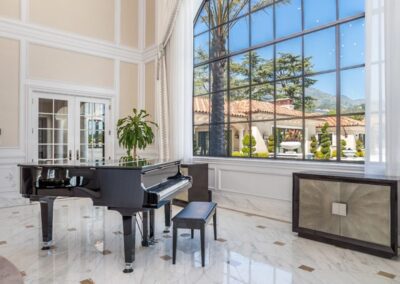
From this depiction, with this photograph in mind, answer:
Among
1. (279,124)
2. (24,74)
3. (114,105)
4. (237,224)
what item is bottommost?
(237,224)

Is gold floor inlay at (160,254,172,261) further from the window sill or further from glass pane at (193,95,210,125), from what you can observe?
glass pane at (193,95,210,125)

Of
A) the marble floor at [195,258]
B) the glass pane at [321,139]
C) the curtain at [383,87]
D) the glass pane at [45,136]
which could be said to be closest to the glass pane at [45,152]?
the glass pane at [45,136]

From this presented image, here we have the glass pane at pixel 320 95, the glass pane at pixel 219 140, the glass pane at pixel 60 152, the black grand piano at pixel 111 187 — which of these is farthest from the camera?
the glass pane at pixel 60 152

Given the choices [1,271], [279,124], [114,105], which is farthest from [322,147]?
[114,105]

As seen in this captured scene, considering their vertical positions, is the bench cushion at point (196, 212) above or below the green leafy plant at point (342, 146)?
below

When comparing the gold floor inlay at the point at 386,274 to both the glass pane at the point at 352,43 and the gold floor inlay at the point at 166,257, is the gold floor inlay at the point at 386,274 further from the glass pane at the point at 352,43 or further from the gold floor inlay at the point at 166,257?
the glass pane at the point at 352,43

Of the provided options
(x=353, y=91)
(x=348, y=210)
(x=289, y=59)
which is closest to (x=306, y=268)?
(x=348, y=210)

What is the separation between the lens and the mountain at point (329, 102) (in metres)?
3.94

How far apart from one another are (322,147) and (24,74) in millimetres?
5468

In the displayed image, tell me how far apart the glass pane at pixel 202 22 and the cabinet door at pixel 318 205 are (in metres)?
3.92

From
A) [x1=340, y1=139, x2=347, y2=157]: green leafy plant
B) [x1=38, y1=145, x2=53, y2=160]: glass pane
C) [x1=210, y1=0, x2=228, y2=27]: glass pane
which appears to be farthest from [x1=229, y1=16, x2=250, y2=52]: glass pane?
[x1=38, y1=145, x2=53, y2=160]: glass pane

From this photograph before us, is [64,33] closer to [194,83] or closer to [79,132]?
[79,132]

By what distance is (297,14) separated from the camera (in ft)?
15.2

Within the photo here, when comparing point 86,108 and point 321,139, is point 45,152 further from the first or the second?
point 321,139
